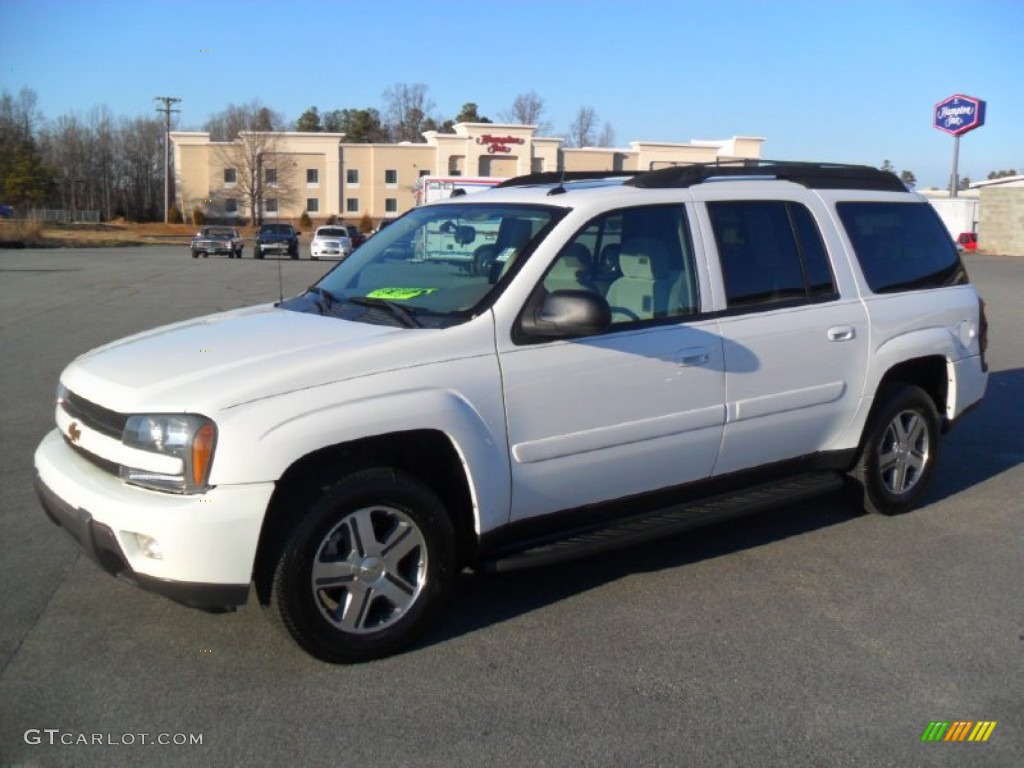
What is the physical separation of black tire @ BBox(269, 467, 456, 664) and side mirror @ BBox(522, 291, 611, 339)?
83cm

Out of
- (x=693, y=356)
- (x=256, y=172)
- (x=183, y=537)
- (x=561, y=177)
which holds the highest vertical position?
(x=256, y=172)

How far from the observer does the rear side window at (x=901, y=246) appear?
5703mm

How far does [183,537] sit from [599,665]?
1.68 meters

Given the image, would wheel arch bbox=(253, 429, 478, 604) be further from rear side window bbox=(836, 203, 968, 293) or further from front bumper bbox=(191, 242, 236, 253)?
front bumper bbox=(191, 242, 236, 253)

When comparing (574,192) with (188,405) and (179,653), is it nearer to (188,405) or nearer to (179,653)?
(188,405)

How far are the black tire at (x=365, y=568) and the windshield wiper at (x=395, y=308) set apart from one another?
655mm

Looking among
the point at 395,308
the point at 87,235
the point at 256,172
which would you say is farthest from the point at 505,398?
the point at 256,172

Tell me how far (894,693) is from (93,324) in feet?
44.6

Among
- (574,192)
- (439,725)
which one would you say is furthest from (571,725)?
(574,192)

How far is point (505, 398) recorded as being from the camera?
4.14 meters

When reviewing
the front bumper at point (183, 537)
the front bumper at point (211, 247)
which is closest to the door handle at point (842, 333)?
the front bumper at point (183, 537)

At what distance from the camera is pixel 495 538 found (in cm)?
425

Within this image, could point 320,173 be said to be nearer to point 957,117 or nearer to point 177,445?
point 957,117

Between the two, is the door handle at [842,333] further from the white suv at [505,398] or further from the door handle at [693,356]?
the door handle at [693,356]
